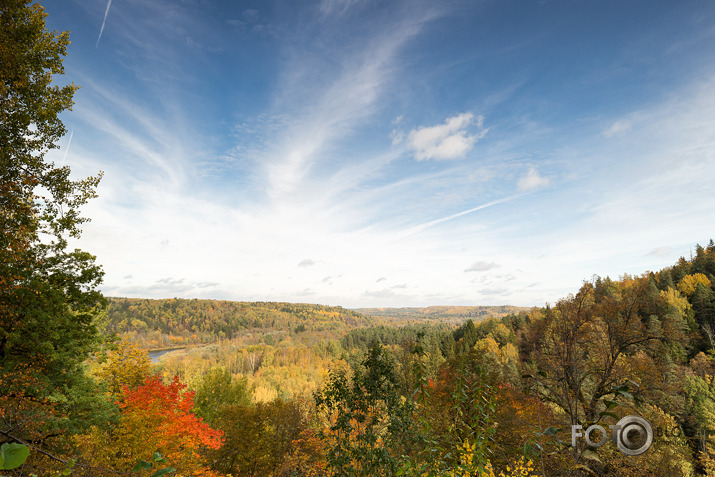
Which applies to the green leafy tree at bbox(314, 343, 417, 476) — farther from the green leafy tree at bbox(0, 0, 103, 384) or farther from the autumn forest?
the green leafy tree at bbox(0, 0, 103, 384)

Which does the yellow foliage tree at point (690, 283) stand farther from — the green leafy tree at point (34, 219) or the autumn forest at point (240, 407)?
the green leafy tree at point (34, 219)

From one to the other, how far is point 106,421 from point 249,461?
8110 millimetres

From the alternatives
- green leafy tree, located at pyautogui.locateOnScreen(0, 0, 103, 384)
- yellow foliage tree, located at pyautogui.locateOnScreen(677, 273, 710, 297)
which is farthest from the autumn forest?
yellow foliage tree, located at pyautogui.locateOnScreen(677, 273, 710, 297)

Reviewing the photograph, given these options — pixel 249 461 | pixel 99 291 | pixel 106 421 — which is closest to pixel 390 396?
pixel 99 291

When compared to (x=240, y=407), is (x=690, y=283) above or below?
above

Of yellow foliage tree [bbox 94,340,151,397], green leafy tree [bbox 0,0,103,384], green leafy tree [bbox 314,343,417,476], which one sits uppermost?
green leafy tree [bbox 0,0,103,384]

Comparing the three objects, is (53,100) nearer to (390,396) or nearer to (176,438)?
(390,396)

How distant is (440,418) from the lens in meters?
18.5

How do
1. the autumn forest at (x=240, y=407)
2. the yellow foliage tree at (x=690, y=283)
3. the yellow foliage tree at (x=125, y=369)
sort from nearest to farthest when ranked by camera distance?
1. the autumn forest at (x=240, y=407)
2. the yellow foliage tree at (x=125, y=369)
3. the yellow foliage tree at (x=690, y=283)

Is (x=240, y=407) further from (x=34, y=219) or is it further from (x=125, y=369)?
(x=34, y=219)

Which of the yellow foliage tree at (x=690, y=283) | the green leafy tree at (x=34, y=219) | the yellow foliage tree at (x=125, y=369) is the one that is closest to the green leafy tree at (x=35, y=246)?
the green leafy tree at (x=34, y=219)

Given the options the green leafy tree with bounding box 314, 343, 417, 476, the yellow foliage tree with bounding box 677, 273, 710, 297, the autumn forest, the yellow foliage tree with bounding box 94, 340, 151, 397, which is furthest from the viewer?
the yellow foliage tree with bounding box 677, 273, 710, 297

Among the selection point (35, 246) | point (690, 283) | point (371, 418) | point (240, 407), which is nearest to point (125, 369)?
point (240, 407)

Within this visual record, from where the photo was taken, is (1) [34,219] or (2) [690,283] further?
(2) [690,283]
